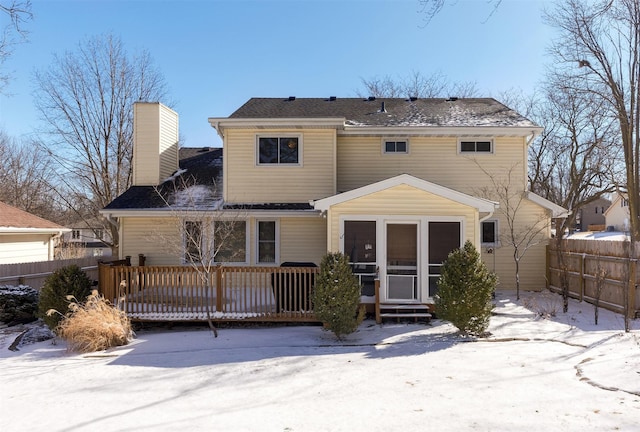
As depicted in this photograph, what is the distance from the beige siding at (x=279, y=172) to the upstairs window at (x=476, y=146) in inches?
179

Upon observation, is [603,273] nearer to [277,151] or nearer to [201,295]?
[277,151]

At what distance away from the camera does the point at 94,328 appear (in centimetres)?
750

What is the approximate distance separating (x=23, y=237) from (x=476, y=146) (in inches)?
704

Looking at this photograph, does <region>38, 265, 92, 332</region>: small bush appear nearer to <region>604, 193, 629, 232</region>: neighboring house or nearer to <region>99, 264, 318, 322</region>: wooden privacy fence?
<region>99, 264, 318, 322</region>: wooden privacy fence

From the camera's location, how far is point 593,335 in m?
7.91

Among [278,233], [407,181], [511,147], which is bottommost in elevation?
[278,233]

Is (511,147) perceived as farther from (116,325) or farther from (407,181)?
(116,325)

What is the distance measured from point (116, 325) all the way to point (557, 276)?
12450 mm

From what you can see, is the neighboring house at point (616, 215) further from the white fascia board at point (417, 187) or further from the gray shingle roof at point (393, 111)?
the white fascia board at point (417, 187)

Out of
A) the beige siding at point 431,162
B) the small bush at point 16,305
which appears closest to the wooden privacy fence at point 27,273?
the small bush at point 16,305

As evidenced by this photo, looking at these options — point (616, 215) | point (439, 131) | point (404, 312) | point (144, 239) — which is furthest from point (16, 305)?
point (616, 215)

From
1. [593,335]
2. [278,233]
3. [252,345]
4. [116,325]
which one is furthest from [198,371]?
[593,335]

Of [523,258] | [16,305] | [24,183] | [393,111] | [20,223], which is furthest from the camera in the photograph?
[24,183]

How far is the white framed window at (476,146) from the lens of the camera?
44.2 feet
